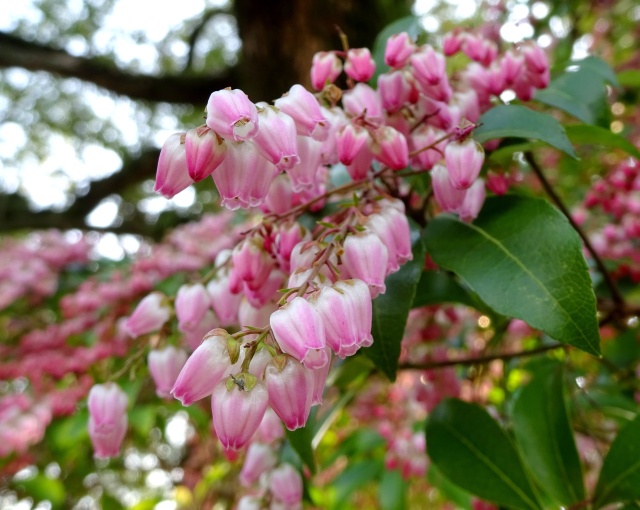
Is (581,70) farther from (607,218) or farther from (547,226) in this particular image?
(607,218)

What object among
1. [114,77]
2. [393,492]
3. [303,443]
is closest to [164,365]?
[303,443]

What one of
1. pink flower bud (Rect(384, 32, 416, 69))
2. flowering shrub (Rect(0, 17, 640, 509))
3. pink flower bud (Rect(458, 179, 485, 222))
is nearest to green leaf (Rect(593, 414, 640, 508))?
flowering shrub (Rect(0, 17, 640, 509))

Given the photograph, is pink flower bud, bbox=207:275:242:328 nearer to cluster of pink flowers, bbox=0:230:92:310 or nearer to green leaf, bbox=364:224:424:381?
green leaf, bbox=364:224:424:381

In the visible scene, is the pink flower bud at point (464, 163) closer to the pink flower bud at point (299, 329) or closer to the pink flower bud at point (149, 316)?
the pink flower bud at point (299, 329)

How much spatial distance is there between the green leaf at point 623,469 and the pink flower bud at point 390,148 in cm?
46

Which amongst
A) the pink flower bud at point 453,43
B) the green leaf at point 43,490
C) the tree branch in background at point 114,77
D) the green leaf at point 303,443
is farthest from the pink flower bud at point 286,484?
the tree branch in background at point 114,77

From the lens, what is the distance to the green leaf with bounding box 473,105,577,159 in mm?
612

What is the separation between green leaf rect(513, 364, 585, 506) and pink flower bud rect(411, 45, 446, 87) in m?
0.52

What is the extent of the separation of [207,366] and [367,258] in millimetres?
185

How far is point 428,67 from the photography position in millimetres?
666

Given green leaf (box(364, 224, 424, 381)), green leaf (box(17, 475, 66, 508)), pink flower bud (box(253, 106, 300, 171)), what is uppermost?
pink flower bud (box(253, 106, 300, 171))

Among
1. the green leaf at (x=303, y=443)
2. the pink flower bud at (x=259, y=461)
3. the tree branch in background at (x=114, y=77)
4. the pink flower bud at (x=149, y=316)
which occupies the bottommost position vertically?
the tree branch in background at (x=114, y=77)

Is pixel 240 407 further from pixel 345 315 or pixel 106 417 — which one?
pixel 106 417

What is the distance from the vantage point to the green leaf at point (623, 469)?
0.71 metres
